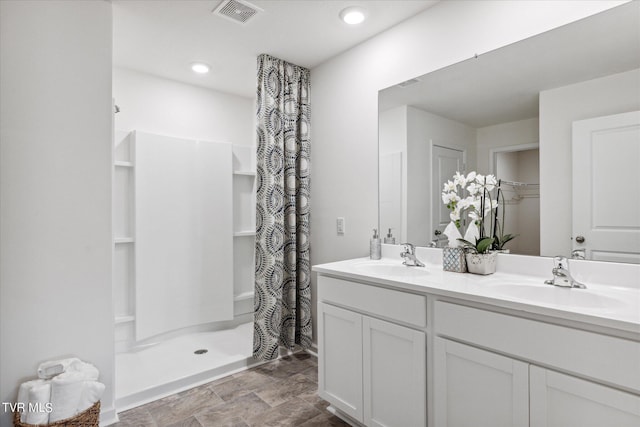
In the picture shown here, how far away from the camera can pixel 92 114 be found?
1.85 metres

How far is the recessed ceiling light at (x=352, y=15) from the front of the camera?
2.02 m

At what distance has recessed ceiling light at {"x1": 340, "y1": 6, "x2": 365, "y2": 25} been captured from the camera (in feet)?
6.61

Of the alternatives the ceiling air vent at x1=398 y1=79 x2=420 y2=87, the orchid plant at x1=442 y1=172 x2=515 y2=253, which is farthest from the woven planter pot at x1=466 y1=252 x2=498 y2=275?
the ceiling air vent at x1=398 y1=79 x2=420 y2=87

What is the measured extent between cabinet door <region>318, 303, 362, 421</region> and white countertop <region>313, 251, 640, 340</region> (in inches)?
9.2

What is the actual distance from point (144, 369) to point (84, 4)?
234 cm

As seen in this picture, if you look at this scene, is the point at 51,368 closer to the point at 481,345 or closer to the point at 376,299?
the point at 376,299

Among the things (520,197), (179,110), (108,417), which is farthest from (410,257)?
(179,110)

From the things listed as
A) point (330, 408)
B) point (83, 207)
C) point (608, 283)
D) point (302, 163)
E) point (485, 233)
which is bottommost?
point (330, 408)

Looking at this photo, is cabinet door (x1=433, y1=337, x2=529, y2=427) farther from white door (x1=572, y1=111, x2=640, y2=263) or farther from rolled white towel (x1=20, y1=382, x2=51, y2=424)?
rolled white towel (x1=20, y1=382, x2=51, y2=424)

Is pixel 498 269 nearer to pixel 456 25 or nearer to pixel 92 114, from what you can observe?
pixel 456 25

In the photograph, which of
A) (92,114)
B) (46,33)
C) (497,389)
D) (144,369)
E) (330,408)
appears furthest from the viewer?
(144,369)

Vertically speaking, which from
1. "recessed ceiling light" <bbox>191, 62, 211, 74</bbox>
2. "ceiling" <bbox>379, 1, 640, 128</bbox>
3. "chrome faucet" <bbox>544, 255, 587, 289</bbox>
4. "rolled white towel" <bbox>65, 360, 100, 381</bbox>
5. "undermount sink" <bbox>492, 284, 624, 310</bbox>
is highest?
"recessed ceiling light" <bbox>191, 62, 211, 74</bbox>

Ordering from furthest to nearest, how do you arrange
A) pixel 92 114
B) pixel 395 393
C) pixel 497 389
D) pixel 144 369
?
pixel 144 369
pixel 92 114
pixel 395 393
pixel 497 389

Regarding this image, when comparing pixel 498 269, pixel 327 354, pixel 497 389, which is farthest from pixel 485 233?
pixel 327 354
